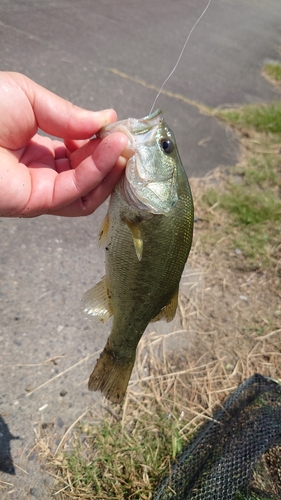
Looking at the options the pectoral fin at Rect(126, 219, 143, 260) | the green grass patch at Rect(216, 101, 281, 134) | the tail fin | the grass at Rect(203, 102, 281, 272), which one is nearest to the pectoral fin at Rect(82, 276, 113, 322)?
the tail fin

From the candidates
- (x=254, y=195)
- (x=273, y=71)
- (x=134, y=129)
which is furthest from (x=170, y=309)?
(x=273, y=71)

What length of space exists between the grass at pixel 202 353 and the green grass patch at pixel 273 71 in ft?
18.0

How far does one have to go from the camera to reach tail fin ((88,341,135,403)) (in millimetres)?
2075

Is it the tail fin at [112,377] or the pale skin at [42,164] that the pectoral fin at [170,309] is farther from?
the pale skin at [42,164]

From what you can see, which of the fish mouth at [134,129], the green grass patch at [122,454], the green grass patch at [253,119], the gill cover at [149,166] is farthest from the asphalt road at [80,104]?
the fish mouth at [134,129]

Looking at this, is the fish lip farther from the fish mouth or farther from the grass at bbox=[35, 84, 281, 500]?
the grass at bbox=[35, 84, 281, 500]

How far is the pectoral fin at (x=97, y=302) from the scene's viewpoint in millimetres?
2037

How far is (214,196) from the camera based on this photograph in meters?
4.70

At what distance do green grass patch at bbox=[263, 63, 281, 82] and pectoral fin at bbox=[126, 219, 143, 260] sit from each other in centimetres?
944

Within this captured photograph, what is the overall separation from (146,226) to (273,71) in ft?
32.3

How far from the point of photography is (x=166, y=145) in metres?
1.89

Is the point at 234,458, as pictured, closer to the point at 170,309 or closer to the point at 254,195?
the point at 170,309

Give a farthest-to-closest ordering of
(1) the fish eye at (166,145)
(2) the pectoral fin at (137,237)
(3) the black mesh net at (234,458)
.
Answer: (3) the black mesh net at (234,458)
(1) the fish eye at (166,145)
(2) the pectoral fin at (137,237)

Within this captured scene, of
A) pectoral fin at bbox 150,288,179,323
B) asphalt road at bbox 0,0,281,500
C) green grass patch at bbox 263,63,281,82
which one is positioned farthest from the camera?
green grass patch at bbox 263,63,281,82
